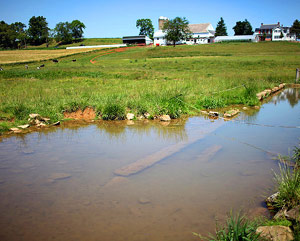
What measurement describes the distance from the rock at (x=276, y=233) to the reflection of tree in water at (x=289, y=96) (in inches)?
418

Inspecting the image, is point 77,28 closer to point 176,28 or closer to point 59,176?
point 176,28

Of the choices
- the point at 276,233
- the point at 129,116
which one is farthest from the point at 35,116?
the point at 276,233

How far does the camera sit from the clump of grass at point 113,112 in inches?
393

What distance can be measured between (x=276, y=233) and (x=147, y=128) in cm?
601

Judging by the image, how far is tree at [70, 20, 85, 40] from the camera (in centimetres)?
11350

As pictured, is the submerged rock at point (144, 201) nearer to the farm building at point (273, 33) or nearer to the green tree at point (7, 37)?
the farm building at point (273, 33)

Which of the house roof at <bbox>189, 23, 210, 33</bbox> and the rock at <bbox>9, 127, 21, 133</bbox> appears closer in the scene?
the rock at <bbox>9, 127, 21, 133</bbox>

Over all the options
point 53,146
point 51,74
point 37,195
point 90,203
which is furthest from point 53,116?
point 51,74

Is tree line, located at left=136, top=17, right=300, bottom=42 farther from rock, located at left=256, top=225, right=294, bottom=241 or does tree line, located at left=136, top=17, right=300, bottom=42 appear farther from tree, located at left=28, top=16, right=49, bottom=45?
rock, located at left=256, top=225, right=294, bottom=241

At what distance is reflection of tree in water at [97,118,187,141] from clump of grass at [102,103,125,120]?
0.29m

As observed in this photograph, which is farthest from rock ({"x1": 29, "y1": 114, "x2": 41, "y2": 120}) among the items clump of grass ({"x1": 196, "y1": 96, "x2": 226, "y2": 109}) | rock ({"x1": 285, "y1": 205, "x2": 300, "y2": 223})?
rock ({"x1": 285, "y1": 205, "x2": 300, "y2": 223})

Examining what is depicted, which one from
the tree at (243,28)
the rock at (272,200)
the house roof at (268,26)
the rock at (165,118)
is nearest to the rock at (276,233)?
the rock at (272,200)

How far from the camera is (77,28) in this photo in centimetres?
11550

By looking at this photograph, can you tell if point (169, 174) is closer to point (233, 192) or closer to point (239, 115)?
point (233, 192)
